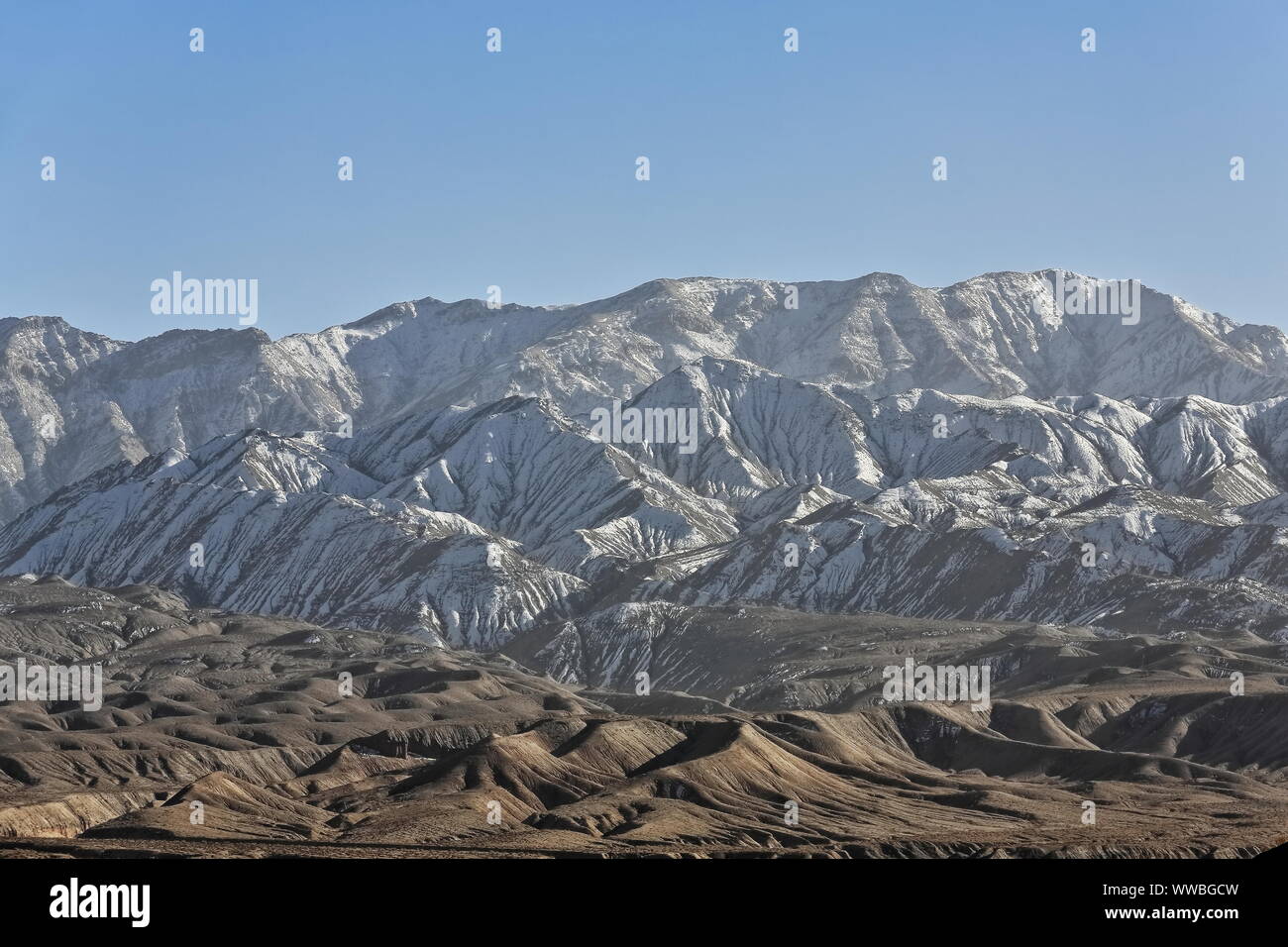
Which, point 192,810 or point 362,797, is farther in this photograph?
point 362,797
